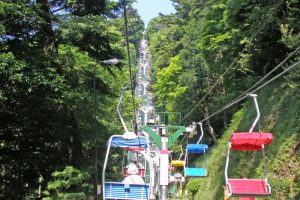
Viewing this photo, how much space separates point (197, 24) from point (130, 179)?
3391cm

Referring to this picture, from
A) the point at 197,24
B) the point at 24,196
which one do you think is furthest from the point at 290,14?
the point at 197,24

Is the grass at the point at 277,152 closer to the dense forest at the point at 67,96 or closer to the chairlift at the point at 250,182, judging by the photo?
the dense forest at the point at 67,96

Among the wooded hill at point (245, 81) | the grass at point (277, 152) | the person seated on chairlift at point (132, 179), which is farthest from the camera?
the wooded hill at point (245, 81)

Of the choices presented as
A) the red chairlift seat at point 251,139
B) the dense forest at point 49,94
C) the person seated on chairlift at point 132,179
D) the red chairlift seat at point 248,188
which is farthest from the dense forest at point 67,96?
the red chairlift seat at point 251,139

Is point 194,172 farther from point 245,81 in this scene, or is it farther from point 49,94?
point 245,81

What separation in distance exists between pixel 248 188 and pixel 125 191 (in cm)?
304

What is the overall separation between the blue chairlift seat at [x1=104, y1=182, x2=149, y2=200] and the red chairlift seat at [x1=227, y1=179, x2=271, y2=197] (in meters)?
2.31

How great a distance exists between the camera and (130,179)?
12.1 meters

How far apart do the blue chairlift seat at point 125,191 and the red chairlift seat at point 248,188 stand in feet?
7.58

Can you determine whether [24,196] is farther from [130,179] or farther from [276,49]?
[276,49]

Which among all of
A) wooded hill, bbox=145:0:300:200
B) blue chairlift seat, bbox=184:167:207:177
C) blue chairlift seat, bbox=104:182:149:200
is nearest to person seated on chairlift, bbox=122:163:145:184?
blue chairlift seat, bbox=104:182:149:200

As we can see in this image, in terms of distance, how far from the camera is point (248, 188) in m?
9.37

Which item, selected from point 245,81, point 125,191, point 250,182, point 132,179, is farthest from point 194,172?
point 245,81

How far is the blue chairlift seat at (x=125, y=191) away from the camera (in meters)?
10.9
